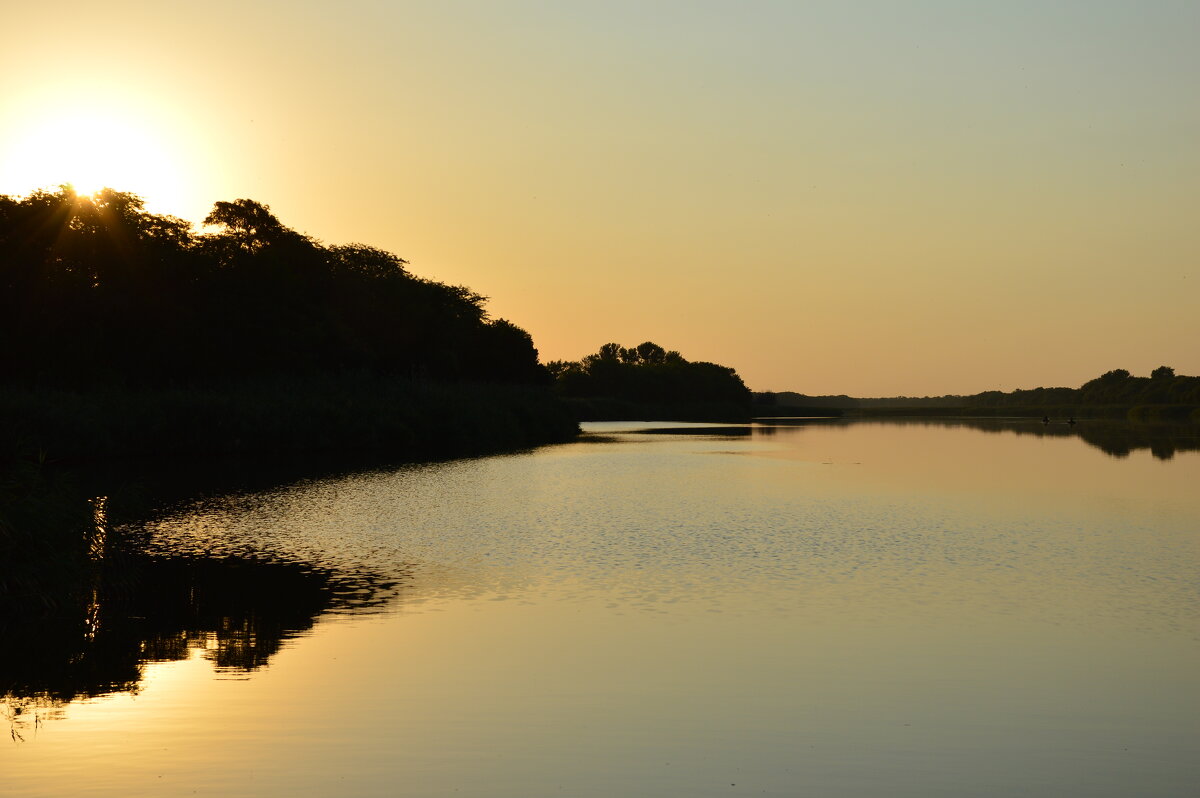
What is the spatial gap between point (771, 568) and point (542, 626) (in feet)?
23.3

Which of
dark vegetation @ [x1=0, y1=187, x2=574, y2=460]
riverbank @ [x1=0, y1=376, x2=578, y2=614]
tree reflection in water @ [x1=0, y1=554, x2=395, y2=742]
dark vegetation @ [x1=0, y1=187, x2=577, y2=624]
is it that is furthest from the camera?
dark vegetation @ [x1=0, y1=187, x2=574, y2=460]

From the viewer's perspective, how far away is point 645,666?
1305 cm

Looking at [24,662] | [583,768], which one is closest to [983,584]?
[583,768]

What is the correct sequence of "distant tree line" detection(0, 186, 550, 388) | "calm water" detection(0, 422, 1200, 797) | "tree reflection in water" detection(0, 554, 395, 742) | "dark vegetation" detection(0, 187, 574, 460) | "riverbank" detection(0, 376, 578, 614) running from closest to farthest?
"calm water" detection(0, 422, 1200, 797) < "tree reflection in water" detection(0, 554, 395, 742) < "riverbank" detection(0, 376, 578, 614) < "dark vegetation" detection(0, 187, 574, 460) < "distant tree line" detection(0, 186, 550, 388)

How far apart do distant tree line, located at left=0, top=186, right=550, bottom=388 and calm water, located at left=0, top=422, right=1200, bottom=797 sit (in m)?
41.4

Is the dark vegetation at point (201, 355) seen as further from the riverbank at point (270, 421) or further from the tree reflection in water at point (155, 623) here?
the tree reflection in water at point (155, 623)

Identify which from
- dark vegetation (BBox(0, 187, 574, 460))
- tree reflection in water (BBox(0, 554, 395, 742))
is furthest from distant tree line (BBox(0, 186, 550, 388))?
tree reflection in water (BBox(0, 554, 395, 742))

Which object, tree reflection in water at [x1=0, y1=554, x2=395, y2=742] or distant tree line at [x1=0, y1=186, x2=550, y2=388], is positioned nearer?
tree reflection in water at [x1=0, y1=554, x2=395, y2=742]

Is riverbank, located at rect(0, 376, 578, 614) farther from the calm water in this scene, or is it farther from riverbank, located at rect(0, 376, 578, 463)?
the calm water

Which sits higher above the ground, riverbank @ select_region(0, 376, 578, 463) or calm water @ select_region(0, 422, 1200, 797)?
riverbank @ select_region(0, 376, 578, 463)

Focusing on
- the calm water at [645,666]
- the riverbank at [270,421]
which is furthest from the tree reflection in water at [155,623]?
the riverbank at [270,421]

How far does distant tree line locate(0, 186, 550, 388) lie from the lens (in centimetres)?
6288

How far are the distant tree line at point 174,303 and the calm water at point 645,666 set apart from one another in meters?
41.4

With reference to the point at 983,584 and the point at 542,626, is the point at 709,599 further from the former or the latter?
the point at 983,584
